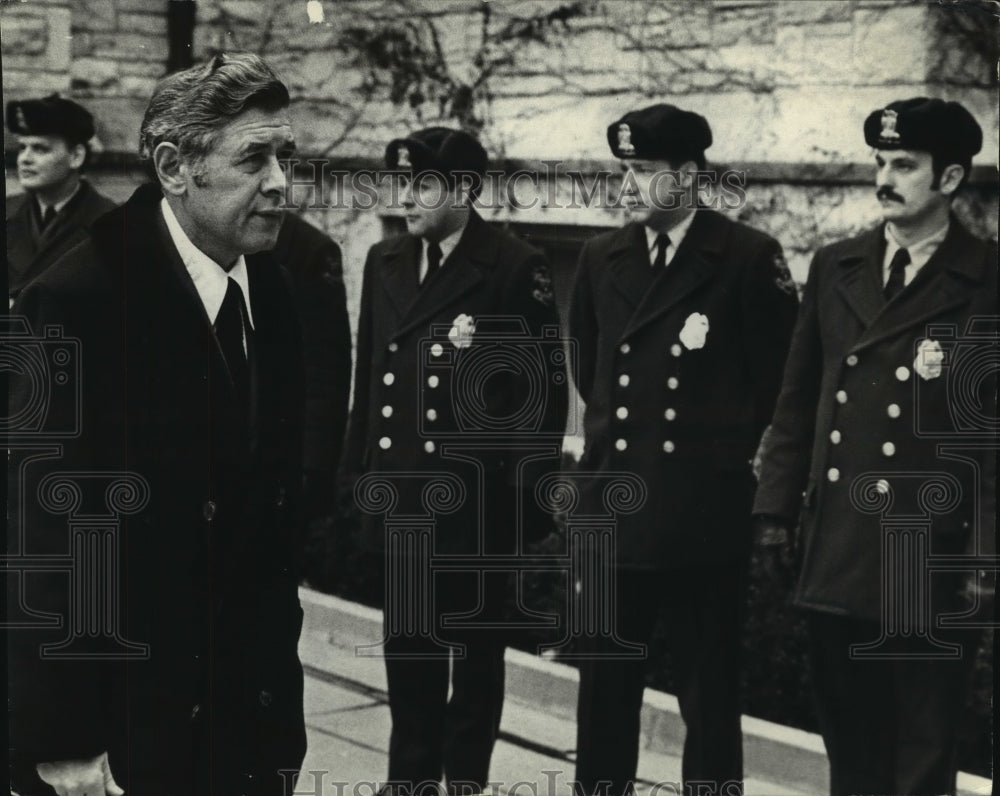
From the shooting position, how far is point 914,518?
13.8ft

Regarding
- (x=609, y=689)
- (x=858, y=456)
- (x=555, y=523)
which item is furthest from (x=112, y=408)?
(x=858, y=456)

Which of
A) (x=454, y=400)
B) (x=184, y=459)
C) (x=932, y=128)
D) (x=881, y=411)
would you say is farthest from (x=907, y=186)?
(x=184, y=459)

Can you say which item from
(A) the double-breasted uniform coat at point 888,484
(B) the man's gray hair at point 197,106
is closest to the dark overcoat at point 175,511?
(B) the man's gray hair at point 197,106

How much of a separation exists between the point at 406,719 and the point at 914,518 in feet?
4.92

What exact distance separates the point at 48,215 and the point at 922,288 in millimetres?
2473

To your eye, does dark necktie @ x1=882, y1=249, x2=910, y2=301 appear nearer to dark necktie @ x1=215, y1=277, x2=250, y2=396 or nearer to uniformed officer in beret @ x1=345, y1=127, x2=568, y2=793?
uniformed officer in beret @ x1=345, y1=127, x2=568, y2=793

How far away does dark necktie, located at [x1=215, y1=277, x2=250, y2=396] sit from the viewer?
12.6 feet

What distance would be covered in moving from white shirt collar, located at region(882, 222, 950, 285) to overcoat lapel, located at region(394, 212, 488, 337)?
1.06 m

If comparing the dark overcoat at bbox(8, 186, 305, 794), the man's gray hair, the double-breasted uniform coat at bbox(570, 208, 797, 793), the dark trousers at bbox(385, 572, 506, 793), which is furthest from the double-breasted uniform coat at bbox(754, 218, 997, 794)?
the man's gray hair

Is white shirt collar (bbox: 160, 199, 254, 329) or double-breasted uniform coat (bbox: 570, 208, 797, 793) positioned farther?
double-breasted uniform coat (bbox: 570, 208, 797, 793)

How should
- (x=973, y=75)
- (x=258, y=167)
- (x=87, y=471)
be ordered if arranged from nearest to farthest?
(x=87, y=471) < (x=258, y=167) < (x=973, y=75)

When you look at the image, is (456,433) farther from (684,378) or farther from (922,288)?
(922,288)

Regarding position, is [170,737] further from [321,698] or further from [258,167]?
[258,167]

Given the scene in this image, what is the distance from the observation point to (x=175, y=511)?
3900mm
